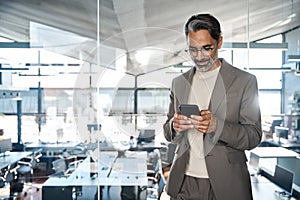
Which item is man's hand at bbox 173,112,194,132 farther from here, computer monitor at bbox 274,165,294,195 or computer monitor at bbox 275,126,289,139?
computer monitor at bbox 275,126,289,139

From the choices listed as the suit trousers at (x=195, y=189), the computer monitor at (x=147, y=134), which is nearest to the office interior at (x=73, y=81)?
the computer monitor at (x=147, y=134)

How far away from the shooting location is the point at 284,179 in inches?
131

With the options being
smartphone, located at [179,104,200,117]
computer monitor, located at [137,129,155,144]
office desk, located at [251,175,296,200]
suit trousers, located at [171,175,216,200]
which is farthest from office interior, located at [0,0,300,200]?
smartphone, located at [179,104,200,117]

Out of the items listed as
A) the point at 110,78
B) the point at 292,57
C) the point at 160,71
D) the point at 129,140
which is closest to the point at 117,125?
the point at 129,140

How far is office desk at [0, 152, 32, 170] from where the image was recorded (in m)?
4.15

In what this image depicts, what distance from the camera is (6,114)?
3893 mm

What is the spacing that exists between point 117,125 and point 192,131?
3.19 feet

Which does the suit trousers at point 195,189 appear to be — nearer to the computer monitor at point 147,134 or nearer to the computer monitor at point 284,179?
the computer monitor at point 147,134

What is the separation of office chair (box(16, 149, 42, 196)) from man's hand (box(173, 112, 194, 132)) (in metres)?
3.53

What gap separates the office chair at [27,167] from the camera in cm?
427

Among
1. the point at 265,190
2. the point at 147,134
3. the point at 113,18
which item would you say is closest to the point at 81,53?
the point at 113,18

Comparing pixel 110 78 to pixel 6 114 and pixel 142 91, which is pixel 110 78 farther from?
pixel 6 114

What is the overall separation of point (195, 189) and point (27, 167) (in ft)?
12.3

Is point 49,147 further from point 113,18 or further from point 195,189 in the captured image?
point 195,189
